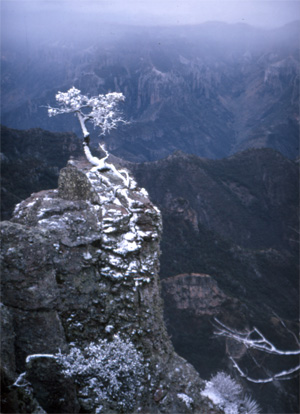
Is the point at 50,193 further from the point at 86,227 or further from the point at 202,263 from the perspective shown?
the point at 202,263

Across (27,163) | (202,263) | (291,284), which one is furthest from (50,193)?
(291,284)

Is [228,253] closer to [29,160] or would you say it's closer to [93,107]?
[29,160]

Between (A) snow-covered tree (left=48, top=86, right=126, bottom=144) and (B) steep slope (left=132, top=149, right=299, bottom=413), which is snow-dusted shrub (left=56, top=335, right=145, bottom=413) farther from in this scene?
(A) snow-covered tree (left=48, top=86, right=126, bottom=144)

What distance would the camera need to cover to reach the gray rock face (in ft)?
27.5

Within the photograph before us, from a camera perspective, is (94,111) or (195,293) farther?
(195,293)

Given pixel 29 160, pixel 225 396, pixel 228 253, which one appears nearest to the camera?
pixel 225 396

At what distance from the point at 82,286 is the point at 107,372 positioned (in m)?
2.48

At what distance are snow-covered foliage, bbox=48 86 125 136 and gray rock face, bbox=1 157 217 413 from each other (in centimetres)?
220

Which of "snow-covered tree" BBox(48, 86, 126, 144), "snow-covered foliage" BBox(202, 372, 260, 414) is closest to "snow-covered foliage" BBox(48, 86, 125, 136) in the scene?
"snow-covered tree" BBox(48, 86, 126, 144)

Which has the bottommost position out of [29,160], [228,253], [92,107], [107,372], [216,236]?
[228,253]

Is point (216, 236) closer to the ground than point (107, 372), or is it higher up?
closer to the ground

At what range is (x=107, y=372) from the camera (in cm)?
936

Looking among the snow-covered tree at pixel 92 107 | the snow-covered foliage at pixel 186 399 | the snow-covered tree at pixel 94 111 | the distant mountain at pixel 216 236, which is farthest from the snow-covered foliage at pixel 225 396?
the snow-covered tree at pixel 92 107

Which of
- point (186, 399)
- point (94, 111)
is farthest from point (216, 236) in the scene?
point (186, 399)
